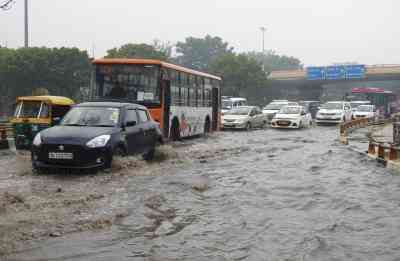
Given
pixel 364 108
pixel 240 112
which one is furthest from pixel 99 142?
pixel 364 108

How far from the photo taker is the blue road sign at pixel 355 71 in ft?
251

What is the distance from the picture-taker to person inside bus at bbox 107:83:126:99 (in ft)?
58.4

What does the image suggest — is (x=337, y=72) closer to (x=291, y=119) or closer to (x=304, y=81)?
(x=304, y=81)

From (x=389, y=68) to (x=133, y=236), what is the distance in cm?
7695

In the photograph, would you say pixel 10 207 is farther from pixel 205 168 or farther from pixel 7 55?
pixel 7 55

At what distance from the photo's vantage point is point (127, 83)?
17.9m

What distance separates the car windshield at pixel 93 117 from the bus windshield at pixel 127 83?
4758mm

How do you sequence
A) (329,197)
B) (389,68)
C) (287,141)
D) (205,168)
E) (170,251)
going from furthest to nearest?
1. (389,68)
2. (287,141)
3. (205,168)
4. (329,197)
5. (170,251)

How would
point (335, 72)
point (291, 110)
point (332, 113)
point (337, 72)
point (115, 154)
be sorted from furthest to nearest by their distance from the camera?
point (335, 72) < point (337, 72) < point (332, 113) < point (291, 110) < point (115, 154)

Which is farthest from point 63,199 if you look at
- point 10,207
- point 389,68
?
point 389,68

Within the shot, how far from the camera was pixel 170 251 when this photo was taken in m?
6.35

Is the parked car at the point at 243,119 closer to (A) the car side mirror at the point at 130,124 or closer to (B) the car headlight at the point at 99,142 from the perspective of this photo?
(A) the car side mirror at the point at 130,124

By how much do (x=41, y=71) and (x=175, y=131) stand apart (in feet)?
101

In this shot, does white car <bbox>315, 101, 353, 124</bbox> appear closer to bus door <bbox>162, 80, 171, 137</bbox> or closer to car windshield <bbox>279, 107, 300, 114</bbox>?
car windshield <bbox>279, 107, 300, 114</bbox>
